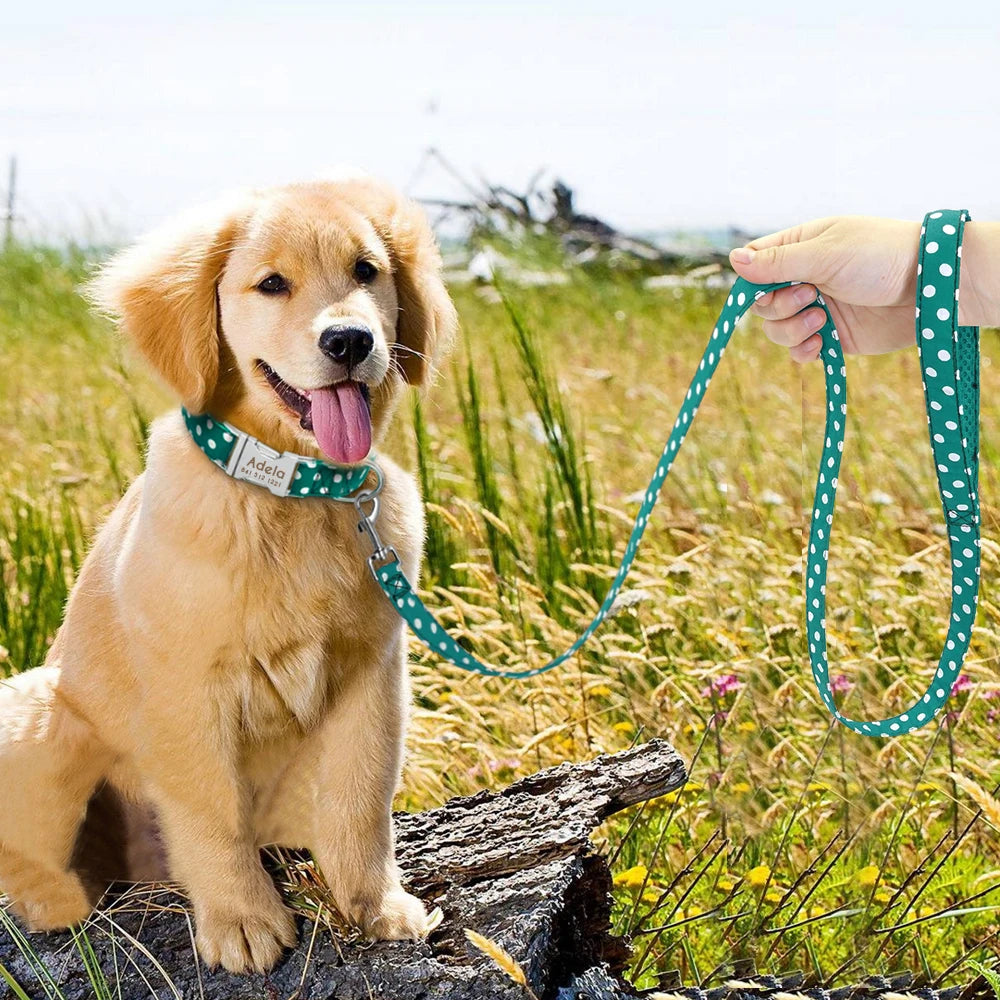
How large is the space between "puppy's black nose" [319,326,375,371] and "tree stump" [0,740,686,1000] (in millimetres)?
916

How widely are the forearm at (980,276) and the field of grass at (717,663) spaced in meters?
0.83

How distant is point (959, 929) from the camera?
2.64 m

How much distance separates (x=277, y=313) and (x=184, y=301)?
0.18m

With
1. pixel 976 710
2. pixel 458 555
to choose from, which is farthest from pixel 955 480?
pixel 458 555

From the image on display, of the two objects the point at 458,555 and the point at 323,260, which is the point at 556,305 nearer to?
the point at 458,555

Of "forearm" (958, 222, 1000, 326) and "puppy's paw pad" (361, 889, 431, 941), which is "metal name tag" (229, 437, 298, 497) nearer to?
"puppy's paw pad" (361, 889, 431, 941)

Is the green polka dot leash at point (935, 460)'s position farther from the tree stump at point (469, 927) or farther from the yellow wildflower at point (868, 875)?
the yellow wildflower at point (868, 875)

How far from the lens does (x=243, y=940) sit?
2.04 m

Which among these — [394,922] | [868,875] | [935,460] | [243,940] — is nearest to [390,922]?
[394,922]

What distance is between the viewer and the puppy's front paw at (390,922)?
6.81 ft

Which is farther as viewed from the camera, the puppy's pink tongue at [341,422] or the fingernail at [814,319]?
the fingernail at [814,319]

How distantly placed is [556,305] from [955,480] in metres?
8.20

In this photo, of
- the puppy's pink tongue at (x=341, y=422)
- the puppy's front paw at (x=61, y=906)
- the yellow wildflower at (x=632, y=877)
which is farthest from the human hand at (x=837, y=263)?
the puppy's front paw at (x=61, y=906)

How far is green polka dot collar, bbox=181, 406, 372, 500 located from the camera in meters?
2.04
